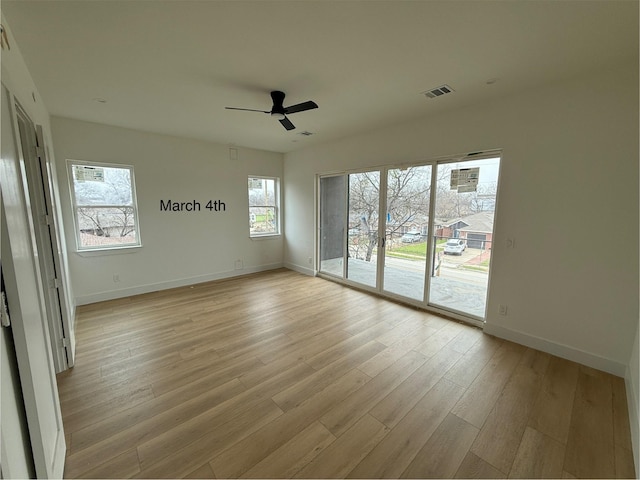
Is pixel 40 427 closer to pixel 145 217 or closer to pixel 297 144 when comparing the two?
pixel 145 217

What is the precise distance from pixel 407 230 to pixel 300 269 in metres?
2.71

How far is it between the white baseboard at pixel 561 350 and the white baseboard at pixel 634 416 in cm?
9

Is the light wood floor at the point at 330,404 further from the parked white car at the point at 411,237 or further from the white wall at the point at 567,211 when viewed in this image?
the parked white car at the point at 411,237

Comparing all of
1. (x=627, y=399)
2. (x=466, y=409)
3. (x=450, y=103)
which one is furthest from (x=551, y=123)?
(x=466, y=409)

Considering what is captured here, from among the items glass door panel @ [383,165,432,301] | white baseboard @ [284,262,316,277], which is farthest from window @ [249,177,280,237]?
glass door panel @ [383,165,432,301]

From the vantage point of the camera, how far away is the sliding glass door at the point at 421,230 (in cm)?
322

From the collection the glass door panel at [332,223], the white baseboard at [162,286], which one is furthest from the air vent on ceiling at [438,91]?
the white baseboard at [162,286]

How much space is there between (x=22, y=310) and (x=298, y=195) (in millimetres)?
4753

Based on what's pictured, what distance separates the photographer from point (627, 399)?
2.08 meters

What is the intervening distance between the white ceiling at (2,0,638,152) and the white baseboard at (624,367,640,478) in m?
2.59

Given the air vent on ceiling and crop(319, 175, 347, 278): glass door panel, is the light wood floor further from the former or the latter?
the air vent on ceiling

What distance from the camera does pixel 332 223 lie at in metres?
5.17

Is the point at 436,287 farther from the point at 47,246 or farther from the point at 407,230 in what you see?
the point at 47,246

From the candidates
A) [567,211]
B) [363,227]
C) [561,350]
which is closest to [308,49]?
[567,211]
